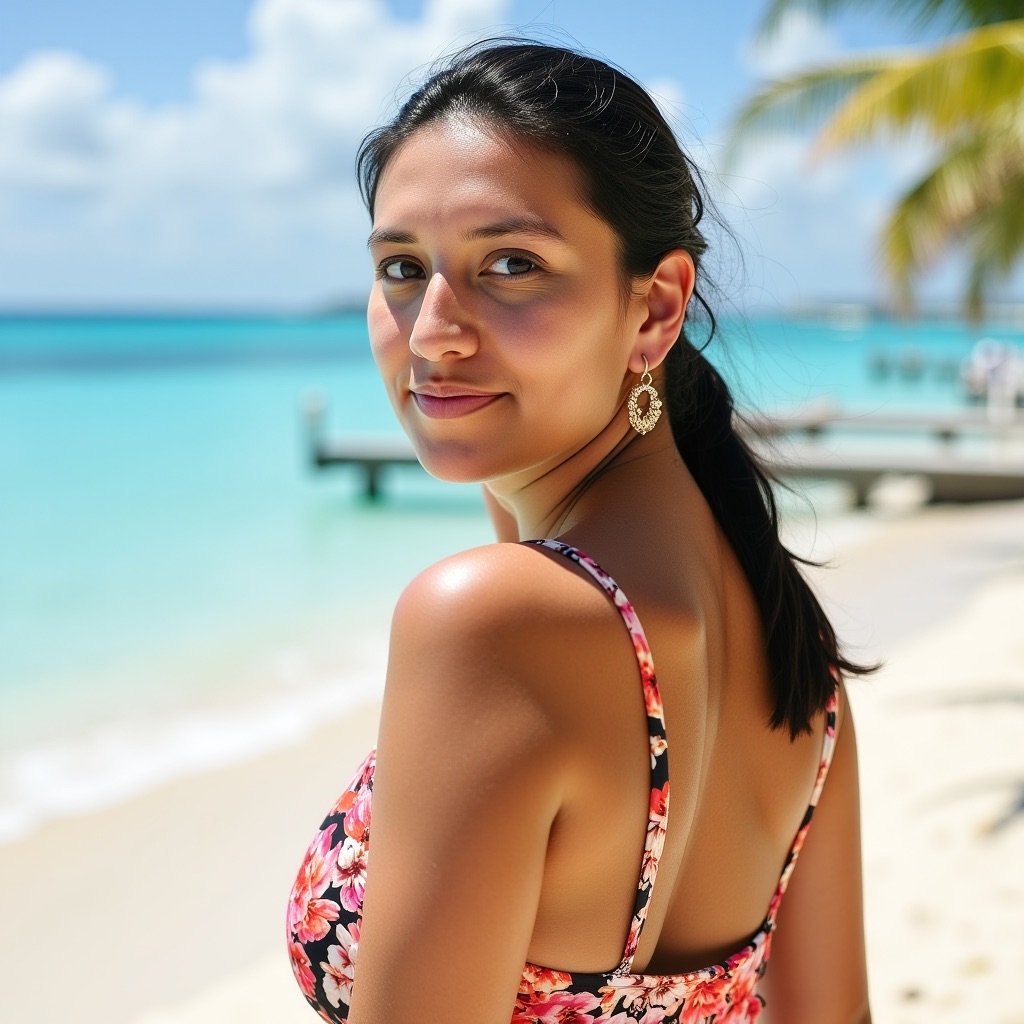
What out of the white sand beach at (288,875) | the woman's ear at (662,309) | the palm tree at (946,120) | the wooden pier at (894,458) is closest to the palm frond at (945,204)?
the palm tree at (946,120)

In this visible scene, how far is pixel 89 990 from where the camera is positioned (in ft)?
13.9

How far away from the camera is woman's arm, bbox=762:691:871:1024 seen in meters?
1.56

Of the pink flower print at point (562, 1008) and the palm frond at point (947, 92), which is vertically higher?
the palm frond at point (947, 92)

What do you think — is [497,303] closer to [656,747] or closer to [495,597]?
[495,597]

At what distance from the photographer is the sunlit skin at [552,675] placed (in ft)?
3.23

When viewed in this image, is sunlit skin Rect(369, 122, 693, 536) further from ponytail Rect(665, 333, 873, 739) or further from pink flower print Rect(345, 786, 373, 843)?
pink flower print Rect(345, 786, 373, 843)

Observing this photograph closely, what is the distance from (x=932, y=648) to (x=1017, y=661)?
2.20ft

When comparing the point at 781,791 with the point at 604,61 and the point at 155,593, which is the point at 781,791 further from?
the point at 155,593

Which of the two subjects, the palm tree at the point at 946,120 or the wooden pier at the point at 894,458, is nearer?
the palm tree at the point at 946,120

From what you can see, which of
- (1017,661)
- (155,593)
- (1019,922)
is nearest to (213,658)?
(155,593)

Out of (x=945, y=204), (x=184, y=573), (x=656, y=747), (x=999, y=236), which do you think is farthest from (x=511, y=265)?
(x=184, y=573)

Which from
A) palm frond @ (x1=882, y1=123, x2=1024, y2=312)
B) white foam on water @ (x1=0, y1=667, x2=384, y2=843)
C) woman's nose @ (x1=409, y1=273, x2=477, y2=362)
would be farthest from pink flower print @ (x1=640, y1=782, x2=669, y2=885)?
palm frond @ (x1=882, y1=123, x2=1024, y2=312)

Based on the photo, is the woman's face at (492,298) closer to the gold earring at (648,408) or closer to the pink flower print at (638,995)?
the gold earring at (648,408)

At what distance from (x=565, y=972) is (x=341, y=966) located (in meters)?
0.26
